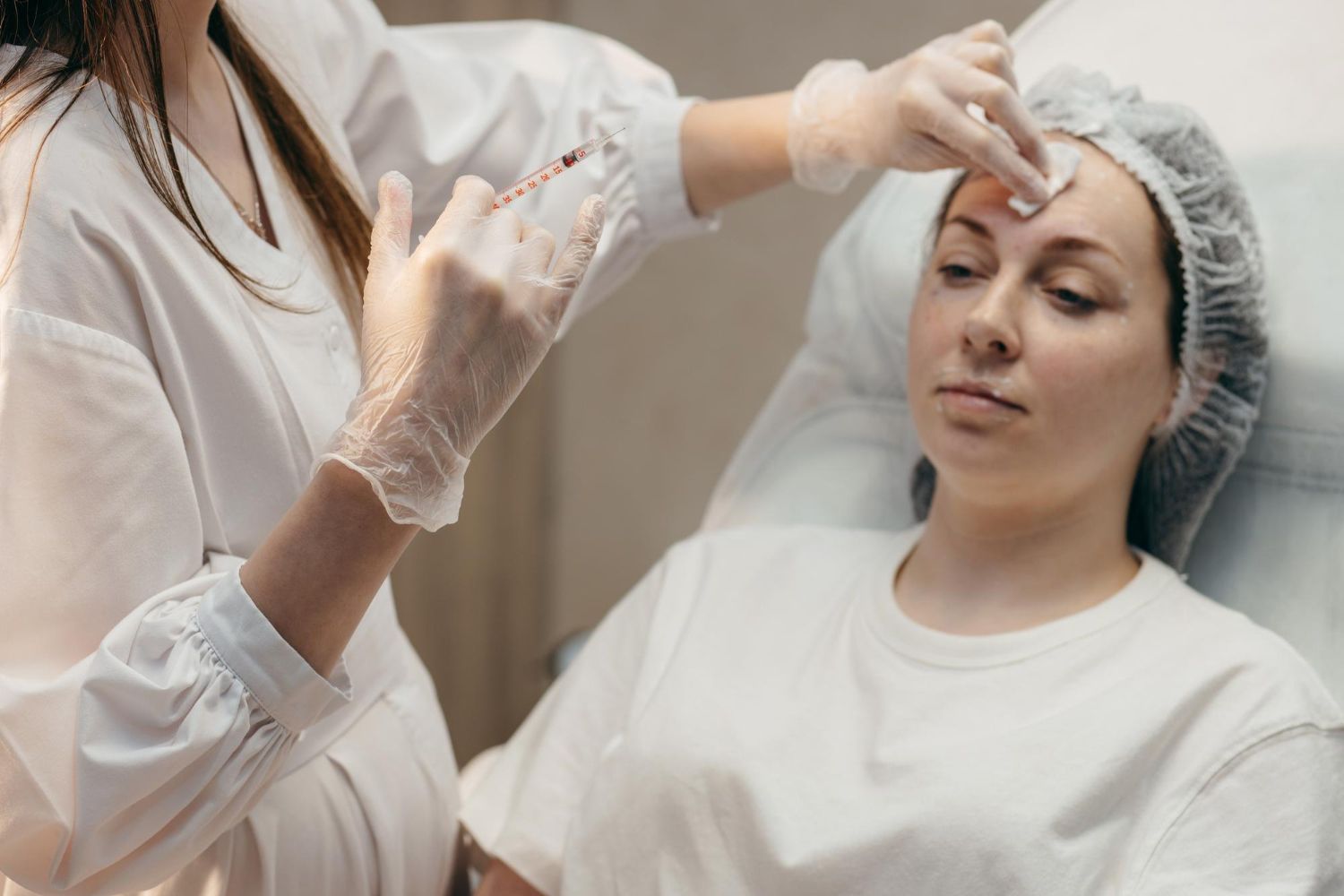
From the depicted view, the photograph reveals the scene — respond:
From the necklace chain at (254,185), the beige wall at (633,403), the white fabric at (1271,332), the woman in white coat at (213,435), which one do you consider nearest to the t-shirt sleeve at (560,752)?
the woman in white coat at (213,435)

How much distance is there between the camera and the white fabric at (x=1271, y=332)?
1359 millimetres

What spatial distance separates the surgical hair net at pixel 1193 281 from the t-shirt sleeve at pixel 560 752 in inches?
23.7

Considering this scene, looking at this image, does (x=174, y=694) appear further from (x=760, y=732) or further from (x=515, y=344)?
(x=760, y=732)

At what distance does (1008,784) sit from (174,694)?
0.72 m

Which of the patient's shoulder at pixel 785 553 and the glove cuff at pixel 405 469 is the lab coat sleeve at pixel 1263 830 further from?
the glove cuff at pixel 405 469

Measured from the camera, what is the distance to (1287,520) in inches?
54.7

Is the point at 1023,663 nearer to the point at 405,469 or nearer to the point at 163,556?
the point at 405,469

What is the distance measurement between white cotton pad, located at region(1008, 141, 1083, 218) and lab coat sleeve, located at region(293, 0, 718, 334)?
46 centimetres

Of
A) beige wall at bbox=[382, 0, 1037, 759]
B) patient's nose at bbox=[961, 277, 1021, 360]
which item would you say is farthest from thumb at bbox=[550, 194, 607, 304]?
beige wall at bbox=[382, 0, 1037, 759]

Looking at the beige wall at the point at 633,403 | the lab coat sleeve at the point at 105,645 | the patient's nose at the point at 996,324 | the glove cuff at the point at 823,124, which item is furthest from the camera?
the beige wall at the point at 633,403

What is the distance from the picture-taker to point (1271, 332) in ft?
4.56

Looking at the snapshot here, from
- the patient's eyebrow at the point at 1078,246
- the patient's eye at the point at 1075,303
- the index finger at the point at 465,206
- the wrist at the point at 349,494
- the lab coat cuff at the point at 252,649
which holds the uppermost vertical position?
the index finger at the point at 465,206

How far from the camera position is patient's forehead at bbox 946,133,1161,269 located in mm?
1280

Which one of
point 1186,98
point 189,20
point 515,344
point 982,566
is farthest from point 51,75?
point 1186,98
